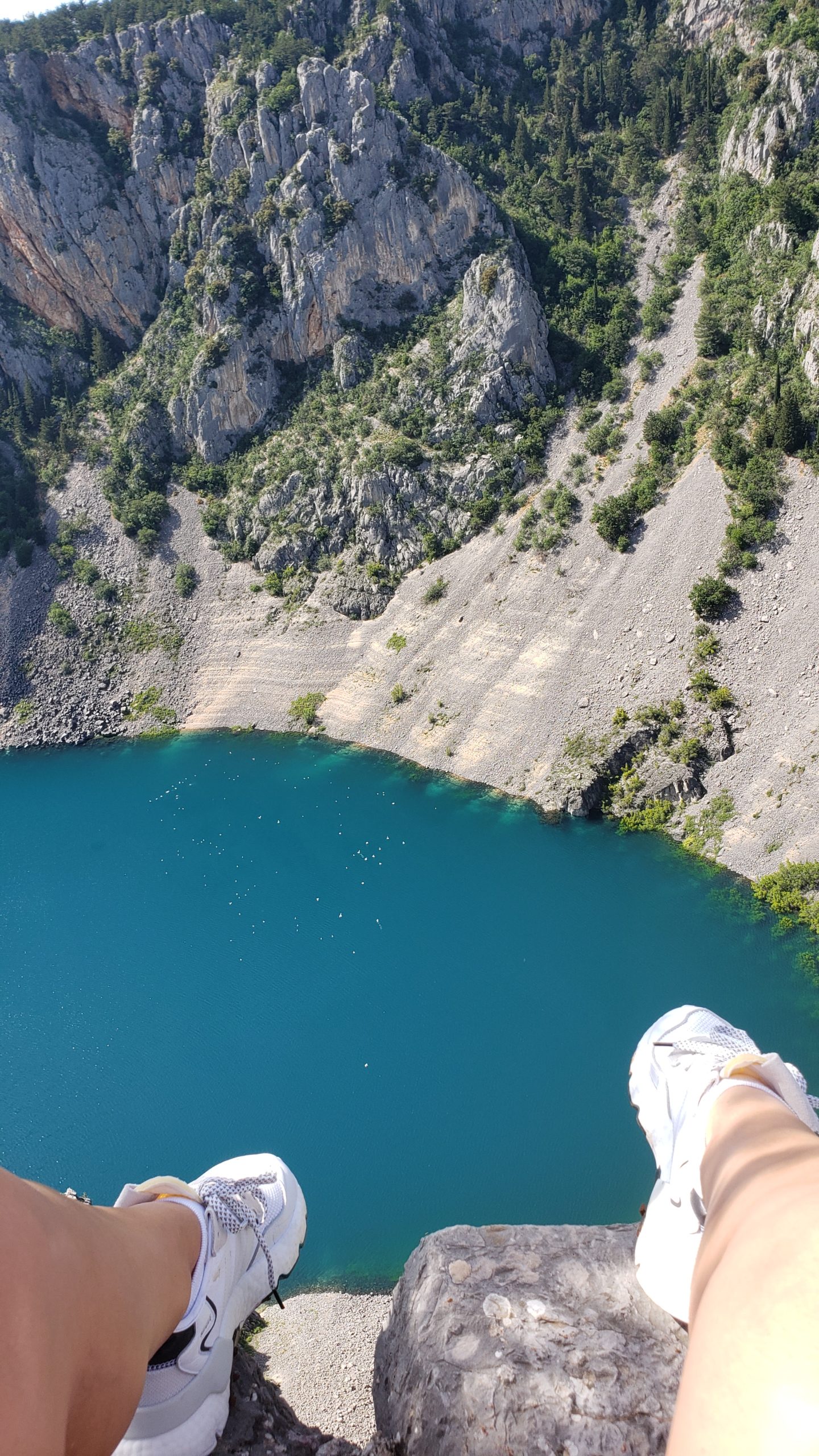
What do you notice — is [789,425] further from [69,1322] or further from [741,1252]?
[69,1322]

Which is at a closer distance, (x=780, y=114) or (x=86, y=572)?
(x=780, y=114)

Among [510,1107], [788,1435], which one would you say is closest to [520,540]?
[510,1107]

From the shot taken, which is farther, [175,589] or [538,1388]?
[175,589]

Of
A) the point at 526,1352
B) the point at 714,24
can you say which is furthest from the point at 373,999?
the point at 714,24

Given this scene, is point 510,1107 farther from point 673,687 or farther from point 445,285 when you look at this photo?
point 445,285

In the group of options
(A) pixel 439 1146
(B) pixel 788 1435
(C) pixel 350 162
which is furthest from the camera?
(C) pixel 350 162

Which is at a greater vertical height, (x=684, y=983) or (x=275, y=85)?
(x=275, y=85)

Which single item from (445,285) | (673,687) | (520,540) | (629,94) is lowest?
(673,687)

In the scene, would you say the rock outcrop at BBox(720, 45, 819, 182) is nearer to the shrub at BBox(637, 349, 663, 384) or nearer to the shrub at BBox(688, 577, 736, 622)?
the shrub at BBox(637, 349, 663, 384)
